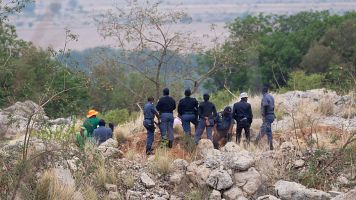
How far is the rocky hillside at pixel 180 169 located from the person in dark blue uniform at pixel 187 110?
0.38 meters

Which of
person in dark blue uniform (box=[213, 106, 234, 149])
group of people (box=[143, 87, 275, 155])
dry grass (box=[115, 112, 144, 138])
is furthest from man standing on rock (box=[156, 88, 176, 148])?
dry grass (box=[115, 112, 144, 138])

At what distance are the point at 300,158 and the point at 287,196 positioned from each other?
2.01 m

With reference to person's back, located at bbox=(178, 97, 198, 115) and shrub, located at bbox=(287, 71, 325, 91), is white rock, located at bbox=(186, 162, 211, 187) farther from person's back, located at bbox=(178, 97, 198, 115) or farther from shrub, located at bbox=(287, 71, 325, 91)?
shrub, located at bbox=(287, 71, 325, 91)

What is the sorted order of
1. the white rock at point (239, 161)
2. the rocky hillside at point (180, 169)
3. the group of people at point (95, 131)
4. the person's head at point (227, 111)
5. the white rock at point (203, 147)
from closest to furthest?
the rocky hillside at point (180, 169) → the white rock at point (239, 161) → the white rock at point (203, 147) → the group of people at point (95, 131) → the person's head at point (227, 111)

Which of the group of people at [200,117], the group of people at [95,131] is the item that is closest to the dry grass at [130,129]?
the group of people at [95,131]

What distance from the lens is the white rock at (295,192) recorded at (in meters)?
9.66

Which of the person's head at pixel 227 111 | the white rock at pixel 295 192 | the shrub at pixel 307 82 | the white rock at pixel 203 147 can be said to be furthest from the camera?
the shrub at pixel 307 82

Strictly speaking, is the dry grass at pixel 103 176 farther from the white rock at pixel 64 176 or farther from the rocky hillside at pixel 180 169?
the white rock at pixel 64 176

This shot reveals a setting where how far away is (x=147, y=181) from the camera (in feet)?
35.6

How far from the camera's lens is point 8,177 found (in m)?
8.77

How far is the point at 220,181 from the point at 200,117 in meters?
2.76

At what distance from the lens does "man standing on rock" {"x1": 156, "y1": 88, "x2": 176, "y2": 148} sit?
12859 mm

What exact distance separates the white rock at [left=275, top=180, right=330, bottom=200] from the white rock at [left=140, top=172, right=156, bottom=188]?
2307 millimetres

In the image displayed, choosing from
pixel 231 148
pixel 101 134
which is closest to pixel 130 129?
pixel 101 134
